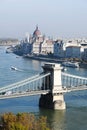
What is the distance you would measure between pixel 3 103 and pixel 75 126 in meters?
3.57

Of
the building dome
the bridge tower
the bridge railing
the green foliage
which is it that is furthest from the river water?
the building dome

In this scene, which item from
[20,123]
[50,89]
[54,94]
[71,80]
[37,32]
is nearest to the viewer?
[20,123]

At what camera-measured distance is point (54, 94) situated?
15.6 meters

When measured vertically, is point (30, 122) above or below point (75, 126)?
above

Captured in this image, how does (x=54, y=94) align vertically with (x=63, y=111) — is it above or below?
above

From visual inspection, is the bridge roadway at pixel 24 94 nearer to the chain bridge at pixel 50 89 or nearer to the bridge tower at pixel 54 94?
the chain bridge at pixel 50 89

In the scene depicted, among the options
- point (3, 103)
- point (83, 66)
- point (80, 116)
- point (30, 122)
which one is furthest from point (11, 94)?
point (83, 66)

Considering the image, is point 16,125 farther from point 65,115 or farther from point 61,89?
point 61,89

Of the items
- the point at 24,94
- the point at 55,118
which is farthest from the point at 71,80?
the point at 55,118

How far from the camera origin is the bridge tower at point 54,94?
606 inches

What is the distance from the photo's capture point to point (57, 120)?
13680mm

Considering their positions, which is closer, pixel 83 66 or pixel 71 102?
pixel 71 102

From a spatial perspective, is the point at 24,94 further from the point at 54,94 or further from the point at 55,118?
the point at 55,118

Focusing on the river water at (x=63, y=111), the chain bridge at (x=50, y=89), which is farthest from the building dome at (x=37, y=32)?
the chain bridge at (x=50, y=89)
